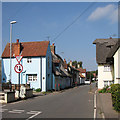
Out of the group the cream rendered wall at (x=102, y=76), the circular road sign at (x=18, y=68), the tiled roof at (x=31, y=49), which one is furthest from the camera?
the cream rendered wall at (x=102, y=76)

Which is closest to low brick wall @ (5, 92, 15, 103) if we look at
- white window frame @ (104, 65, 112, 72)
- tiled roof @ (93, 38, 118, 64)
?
tiled roof @ (93, 38, 118, 64)

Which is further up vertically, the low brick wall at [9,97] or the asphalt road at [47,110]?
the low brick wall at [9,97]

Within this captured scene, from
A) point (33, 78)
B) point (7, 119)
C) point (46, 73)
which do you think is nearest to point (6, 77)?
point (33, 78)

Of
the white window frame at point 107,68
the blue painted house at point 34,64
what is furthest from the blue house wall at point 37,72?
the white window frame at point 107,68

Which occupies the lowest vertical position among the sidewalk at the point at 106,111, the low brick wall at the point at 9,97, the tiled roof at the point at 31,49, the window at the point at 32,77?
the sidewalk at the point at 106,111

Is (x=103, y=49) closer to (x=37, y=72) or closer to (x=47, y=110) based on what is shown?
(x=37, y=72)

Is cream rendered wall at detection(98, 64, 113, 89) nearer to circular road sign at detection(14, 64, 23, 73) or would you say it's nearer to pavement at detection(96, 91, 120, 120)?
pavement at detection(96, 91, 120, 120)

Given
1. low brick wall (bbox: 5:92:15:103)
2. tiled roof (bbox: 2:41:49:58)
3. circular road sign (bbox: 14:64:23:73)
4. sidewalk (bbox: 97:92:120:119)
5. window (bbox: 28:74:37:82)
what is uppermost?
tiled roof (bbox: 2:41:49:58)

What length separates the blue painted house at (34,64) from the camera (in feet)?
97.1

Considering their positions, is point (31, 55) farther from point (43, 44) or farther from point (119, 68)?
point (119, 68)

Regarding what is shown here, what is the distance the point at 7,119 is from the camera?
8.75 m

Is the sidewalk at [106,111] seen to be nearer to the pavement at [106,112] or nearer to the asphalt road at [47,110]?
the pavement at [106,112]

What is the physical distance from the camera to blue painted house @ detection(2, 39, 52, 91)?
2960 cm

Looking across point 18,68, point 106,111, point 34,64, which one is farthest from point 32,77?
point 106,111
